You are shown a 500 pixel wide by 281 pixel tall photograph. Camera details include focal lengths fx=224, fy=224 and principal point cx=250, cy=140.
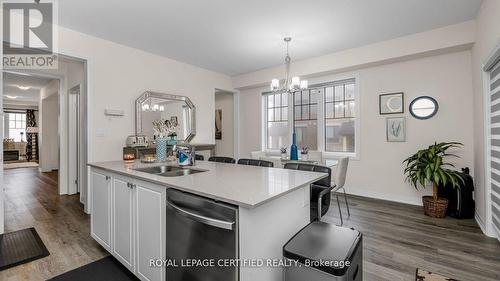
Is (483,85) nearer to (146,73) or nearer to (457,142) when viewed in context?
(457,142)

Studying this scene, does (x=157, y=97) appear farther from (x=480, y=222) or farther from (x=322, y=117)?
(x=480, y=222)

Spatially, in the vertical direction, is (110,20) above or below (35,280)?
above

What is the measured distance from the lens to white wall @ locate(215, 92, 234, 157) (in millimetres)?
6594

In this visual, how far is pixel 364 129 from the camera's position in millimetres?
4191

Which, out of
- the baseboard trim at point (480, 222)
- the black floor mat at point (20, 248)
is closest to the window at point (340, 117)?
the baseboard trim at point (480, 222)

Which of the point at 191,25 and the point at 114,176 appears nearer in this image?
the point at 114,176

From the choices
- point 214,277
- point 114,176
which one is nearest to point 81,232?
point 114,176

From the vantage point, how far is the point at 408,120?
12.4ft

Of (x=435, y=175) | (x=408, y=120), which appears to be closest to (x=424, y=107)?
(x=408, y=120)

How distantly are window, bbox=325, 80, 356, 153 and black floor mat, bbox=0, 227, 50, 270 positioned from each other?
4615 millimetres

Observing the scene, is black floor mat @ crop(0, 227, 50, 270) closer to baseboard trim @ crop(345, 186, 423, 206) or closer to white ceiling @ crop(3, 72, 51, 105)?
white ceiling @ crop(3, 72, 51, 105)

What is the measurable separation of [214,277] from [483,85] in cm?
356

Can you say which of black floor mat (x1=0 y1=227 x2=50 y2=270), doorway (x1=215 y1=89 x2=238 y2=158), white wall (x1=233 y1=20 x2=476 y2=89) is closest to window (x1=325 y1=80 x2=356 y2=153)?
white wall (x1=233 y1=20 x2=476 y2=89)

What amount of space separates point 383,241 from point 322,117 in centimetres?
282
